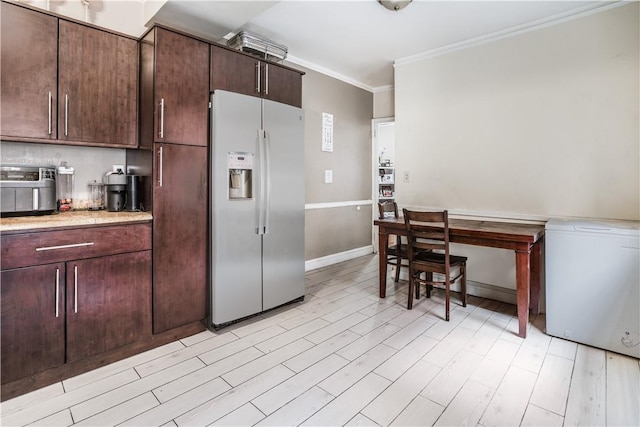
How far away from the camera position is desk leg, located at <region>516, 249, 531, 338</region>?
2521 millimetres

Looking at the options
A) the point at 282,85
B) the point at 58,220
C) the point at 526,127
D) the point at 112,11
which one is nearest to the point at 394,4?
the point at 282,85

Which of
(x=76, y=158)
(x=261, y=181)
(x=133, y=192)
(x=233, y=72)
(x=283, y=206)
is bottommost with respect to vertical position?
(x=283, y=206)

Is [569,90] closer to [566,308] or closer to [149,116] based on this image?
[566,308]

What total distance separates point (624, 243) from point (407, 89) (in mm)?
2612

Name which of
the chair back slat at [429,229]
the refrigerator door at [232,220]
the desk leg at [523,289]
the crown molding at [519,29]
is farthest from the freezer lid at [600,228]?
the refrigerator door at [232,220]

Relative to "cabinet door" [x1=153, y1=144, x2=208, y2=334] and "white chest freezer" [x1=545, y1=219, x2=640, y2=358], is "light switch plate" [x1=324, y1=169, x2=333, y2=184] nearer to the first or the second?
"cabinet door" [x1=153, y1=144, x2=208, y2=334]

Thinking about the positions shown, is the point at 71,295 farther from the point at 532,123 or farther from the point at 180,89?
the point at 532,123

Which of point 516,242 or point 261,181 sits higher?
point 261,181

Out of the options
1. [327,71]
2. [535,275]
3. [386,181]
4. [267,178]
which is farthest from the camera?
[386,181]

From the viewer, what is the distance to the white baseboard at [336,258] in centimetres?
443

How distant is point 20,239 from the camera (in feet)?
5.92

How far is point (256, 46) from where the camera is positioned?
118 inches

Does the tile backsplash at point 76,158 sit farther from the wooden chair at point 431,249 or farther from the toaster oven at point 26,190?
the wooden chair at point 431,249

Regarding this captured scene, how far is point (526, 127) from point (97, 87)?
362 centimetres
